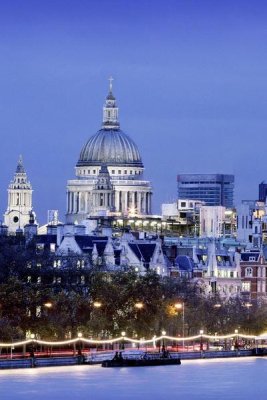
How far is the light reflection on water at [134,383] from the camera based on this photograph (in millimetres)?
169375

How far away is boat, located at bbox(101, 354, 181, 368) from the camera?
192 m

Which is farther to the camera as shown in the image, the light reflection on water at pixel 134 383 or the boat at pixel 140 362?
the boat at pixel 140 362

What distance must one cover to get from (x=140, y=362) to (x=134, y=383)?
49.7ft

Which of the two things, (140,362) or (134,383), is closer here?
(134,383)

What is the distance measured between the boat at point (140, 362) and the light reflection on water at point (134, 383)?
0.67 metres

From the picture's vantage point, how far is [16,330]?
195125 mm

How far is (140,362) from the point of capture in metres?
193

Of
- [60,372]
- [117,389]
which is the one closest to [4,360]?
[60,372]

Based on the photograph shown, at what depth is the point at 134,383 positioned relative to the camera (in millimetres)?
177750

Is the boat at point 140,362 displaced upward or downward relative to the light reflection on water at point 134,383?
upward

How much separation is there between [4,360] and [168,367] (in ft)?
35.4

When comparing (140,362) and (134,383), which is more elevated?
(140,362)

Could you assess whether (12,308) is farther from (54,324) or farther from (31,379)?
(31,379)

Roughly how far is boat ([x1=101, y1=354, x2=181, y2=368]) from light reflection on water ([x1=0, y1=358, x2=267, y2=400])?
668 mm
